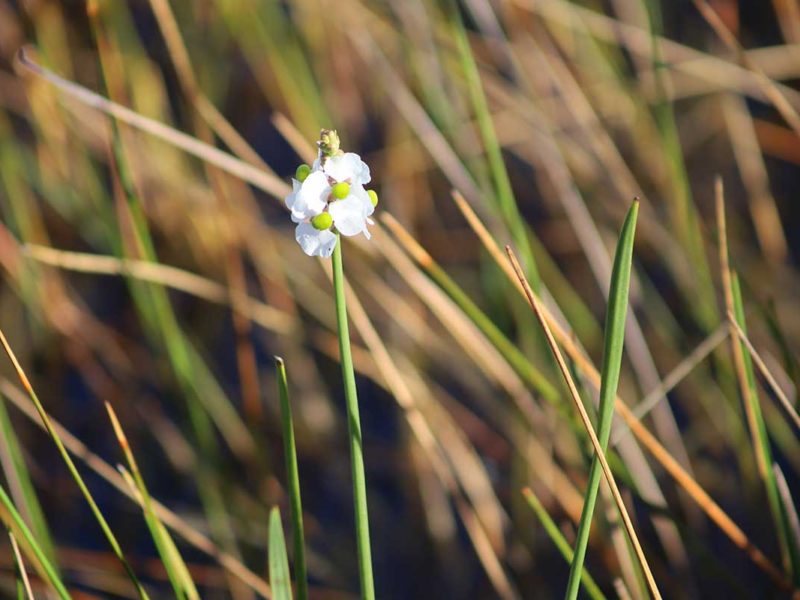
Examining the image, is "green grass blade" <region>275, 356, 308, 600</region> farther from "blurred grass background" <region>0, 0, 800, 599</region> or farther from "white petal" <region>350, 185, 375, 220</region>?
A: "blurred grass background" <region>0, 0, 800, 599</region>

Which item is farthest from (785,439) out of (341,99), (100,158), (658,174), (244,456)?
(100,158)

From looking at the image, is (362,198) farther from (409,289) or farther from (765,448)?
(409,289)

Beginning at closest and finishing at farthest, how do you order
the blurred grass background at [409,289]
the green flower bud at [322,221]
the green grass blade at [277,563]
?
the green flower bud at [322,221] → the green grass blade at [277,563] → the blurred grass background at [409,289]

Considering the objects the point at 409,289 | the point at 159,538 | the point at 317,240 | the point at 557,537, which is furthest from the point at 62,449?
the point at 409,289

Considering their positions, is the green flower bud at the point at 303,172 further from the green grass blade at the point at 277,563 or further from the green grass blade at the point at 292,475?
the green grass blade at the point at 277,563

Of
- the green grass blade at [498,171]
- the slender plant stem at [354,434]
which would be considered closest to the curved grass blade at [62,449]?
the slender plant stem at [354,434]

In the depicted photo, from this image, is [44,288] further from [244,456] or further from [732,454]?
[732,454]

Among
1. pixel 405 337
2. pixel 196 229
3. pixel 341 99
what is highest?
pixel 341 99
